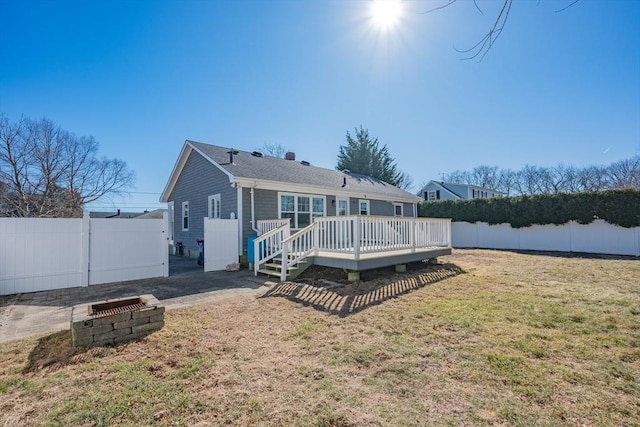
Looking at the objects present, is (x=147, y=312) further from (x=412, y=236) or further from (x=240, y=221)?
(x=412, y=236)

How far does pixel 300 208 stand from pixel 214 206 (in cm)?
362

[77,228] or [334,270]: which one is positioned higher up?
[77,228]

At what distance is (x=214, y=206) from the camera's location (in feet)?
40.1

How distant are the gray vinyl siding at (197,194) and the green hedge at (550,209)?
49.8 feet

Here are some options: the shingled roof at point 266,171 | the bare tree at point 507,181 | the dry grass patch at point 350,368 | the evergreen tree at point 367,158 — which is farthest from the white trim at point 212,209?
the bare tree at point 507,181

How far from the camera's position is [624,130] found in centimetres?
1617

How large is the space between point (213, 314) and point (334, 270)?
4261 millimetres

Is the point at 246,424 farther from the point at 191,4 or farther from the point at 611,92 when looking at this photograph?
the point at 611,92

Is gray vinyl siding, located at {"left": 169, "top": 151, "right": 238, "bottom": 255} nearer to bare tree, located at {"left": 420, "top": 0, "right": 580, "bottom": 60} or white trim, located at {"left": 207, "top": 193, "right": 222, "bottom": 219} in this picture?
white trim, located at {"left": 207, "top": 193, "right": 222, "bottom": 219}

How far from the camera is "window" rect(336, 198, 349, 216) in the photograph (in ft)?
45.3

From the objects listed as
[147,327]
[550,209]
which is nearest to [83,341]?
[147,327]

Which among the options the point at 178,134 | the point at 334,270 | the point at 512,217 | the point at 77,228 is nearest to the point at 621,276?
the point at 334,270

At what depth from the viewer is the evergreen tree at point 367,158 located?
31.0 m

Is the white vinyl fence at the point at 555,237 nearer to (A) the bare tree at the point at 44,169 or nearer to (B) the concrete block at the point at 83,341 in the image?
(B) the concrete block at the point at 83,341
